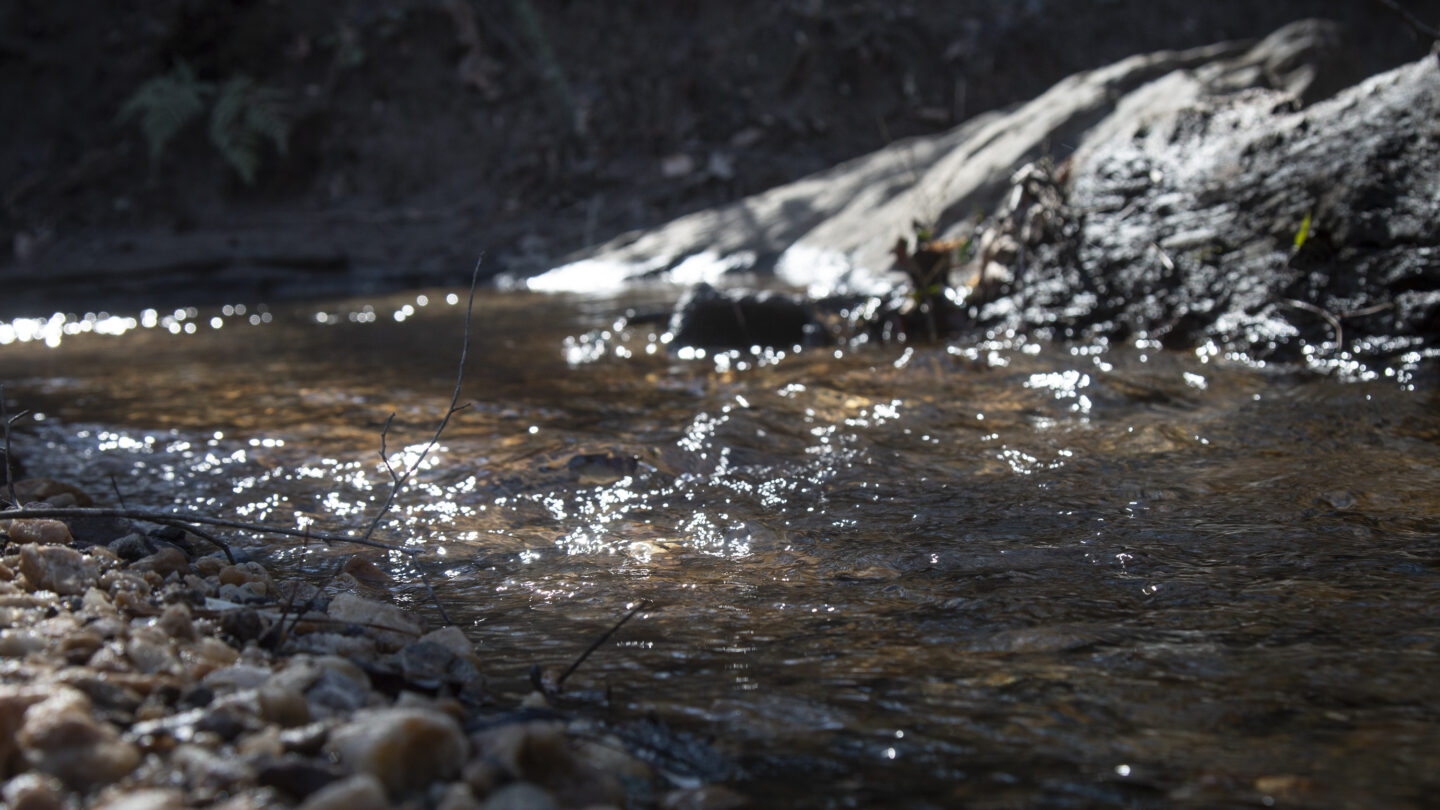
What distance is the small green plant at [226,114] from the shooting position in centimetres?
1294

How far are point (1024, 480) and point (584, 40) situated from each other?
13.7 metres

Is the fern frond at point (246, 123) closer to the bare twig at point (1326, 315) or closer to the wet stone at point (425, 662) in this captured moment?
the bare twig at point (1326, 315)

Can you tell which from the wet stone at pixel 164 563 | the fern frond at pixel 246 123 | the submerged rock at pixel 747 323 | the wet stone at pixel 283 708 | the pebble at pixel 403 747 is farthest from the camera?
the fern frond at pixel 246 123

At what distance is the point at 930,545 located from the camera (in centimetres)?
229

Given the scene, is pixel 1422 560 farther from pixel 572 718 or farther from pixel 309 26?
pixel 309 26

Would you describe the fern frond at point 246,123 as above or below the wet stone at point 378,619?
above

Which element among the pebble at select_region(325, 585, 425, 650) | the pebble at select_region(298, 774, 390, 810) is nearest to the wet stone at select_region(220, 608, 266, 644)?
the pebble at select_region(325, 585, 425, 650)

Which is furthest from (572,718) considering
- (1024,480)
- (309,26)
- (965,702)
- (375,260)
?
(309,26)

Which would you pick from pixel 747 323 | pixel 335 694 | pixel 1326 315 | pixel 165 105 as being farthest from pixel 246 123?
pixel 335 694

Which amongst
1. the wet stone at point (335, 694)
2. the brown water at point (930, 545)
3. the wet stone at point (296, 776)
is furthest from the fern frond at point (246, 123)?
the wet stone at point (296, 776)

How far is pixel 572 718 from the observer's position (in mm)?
1504

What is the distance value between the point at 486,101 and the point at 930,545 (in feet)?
44.8

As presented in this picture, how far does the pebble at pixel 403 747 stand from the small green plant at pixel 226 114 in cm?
1327

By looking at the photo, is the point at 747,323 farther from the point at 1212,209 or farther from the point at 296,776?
the point at 296,776
